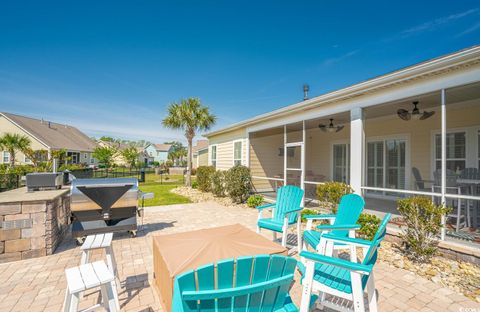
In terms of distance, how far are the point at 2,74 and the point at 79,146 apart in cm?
1453

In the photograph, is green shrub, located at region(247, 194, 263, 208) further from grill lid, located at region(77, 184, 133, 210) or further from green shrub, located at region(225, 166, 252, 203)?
grill lid, located at region(77, 184, 133, 210)

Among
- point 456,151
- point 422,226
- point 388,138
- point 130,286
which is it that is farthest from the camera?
point 388,138

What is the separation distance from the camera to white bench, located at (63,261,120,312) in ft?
6.01

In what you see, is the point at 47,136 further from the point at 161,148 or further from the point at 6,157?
the point at 161,148

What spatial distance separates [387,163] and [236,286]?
8761mm

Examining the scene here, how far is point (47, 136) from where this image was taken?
24.0 metres

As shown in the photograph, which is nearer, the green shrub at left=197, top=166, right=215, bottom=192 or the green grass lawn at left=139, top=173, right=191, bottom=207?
the green grass lawn at left=139, top=173, right=191, bottom=207

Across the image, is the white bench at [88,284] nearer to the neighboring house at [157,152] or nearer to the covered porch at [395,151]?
the covered porch at [395,151]

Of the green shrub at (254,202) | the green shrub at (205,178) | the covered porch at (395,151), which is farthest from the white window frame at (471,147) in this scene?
the green shrub at (205,178)

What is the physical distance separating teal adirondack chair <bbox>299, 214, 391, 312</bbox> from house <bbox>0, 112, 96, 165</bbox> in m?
20.0

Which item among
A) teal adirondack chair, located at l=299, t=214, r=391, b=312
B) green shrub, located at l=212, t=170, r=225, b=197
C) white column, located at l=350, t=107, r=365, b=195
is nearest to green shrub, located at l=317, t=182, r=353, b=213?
white column, located at l=350, t=107, r=365, b=195

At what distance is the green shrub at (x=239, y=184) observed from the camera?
8445 mm

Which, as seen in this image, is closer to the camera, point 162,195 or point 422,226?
point 422,226

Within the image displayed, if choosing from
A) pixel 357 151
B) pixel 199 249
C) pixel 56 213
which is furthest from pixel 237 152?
pixel 199 249
